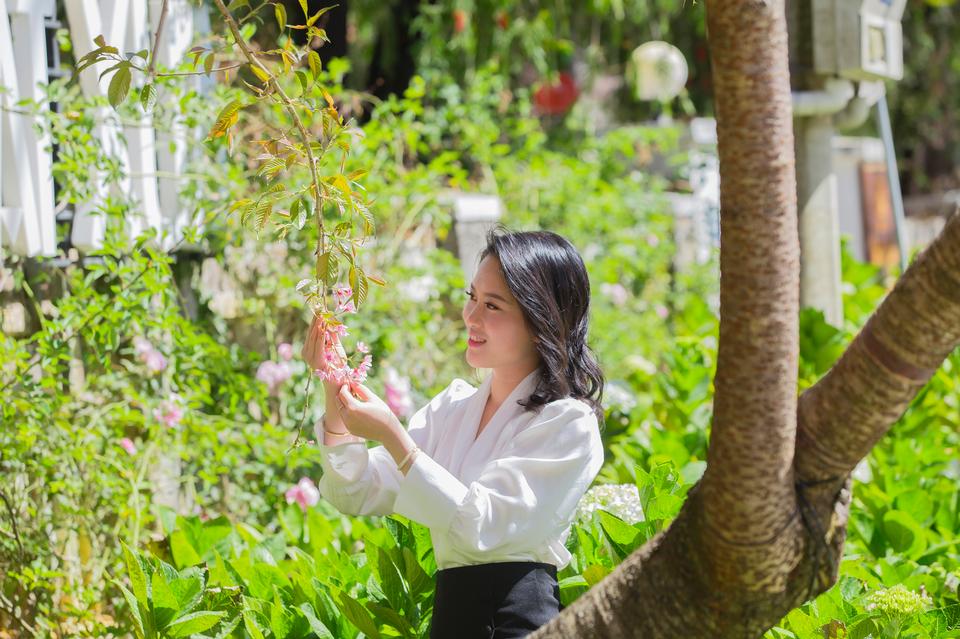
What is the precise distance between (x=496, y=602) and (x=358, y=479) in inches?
12.9

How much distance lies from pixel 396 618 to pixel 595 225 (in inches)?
165

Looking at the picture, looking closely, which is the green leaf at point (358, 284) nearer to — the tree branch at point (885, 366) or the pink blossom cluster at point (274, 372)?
the tree branch at point (885, 366)

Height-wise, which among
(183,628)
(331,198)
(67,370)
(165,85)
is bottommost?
(183,628)

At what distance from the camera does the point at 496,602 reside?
75.8 inches

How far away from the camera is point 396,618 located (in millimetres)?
2186

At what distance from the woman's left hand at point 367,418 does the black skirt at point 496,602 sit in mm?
281

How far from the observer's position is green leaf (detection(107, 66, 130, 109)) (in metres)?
1.81

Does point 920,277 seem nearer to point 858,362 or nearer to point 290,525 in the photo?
point 858,362

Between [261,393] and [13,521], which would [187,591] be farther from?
[261,393]

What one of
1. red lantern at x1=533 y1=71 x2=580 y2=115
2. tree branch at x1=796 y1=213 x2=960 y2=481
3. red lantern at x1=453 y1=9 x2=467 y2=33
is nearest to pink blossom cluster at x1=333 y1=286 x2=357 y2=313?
tree branch at x1=796 y1=213 x2=960 y2=481

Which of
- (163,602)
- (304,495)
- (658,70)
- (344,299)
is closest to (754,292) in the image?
Answer: (344,299)

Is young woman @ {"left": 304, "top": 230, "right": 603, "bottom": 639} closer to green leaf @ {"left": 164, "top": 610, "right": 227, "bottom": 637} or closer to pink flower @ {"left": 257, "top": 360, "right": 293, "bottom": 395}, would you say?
green leaf @ {"left": 164, "top": 610, "right": 227, "bottom": 637}

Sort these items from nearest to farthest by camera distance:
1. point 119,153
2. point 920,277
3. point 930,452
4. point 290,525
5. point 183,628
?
1. point 920,277
2. point 183,628
3. point 290,525
4. point 119,153
5. point 930,452

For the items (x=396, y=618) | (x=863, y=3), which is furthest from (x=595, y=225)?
(x=396, y=618)
